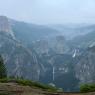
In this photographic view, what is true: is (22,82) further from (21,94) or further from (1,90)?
(21,94)

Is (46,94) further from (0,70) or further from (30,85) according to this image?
(0,70)

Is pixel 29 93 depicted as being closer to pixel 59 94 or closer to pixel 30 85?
pixel 59 94

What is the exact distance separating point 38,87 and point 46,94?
29.9 ft

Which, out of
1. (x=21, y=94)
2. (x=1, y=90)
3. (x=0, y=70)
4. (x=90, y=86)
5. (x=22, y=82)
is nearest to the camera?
(x=21, y=94)

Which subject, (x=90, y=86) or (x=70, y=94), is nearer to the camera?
(x=70, y=94)

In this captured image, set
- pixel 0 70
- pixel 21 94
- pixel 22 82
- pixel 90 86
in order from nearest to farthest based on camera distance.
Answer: pixel 21 94
pixel 90 86
pixel 22 82
pixel 0 70

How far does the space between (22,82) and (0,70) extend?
69.5 m

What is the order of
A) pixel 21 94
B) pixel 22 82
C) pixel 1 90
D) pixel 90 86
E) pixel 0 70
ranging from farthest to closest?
pixel 0 70 < pixel 22 82 < pixel 90 86 < pixel 1 90 < pixel 21 94

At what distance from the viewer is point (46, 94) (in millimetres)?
48750

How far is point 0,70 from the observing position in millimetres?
128125

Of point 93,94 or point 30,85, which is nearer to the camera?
point 93,94

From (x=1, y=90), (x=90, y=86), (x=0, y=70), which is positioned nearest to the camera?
(x=1, y=90)

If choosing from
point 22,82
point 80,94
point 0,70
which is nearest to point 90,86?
point 80,94

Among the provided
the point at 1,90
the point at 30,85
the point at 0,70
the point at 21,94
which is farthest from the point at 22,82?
the point at 0,70
